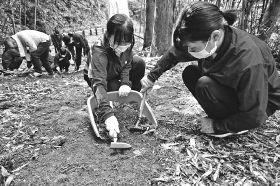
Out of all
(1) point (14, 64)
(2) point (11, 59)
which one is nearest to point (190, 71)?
(2) point (11, 59)

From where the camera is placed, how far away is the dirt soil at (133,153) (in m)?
1.57

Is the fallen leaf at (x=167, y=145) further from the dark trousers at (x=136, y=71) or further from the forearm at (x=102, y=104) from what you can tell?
the dark trousers at (x=136, y=71)

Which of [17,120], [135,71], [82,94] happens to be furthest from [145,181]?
[82,94]

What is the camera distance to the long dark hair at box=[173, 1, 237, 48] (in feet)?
4.81

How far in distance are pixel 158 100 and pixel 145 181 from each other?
148 centimetres

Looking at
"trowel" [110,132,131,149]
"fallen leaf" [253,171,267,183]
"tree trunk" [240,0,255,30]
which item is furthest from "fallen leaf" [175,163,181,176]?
"tree trunk" [240,0,255,30]

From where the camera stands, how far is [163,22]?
5.60m

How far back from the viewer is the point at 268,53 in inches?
66.1

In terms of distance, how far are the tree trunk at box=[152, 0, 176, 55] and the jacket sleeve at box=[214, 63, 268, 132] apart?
4.25 m

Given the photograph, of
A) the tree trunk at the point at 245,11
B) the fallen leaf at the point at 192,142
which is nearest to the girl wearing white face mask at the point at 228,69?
the fallen leaf at the point at 192,142

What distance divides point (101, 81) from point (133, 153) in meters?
0.68

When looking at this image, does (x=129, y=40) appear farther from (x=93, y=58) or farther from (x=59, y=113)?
(x=59, y=113)

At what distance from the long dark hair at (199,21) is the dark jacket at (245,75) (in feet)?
0.57

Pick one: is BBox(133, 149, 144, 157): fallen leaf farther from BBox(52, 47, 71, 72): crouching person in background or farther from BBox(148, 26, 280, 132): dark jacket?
BBox(52, 47, 71, 72): crouching person in background
